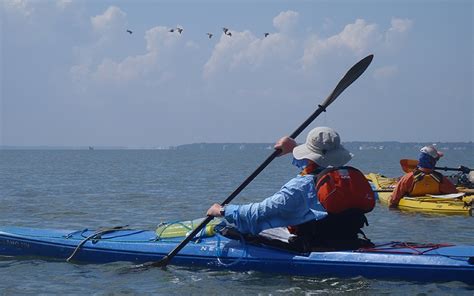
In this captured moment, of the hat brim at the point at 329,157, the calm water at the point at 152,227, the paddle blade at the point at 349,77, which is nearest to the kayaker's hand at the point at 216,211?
the calm water at the point at 152,227

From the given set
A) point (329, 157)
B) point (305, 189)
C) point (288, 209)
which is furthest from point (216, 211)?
point (329, 157)

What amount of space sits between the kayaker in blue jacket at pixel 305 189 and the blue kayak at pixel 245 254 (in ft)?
1.62

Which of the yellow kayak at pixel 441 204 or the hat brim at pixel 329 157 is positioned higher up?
→ the hat brim at pixel 329 157

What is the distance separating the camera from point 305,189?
5957mm

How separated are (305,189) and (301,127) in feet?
5.39

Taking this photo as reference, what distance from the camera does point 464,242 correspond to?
9.80m

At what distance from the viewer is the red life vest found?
5875 mm

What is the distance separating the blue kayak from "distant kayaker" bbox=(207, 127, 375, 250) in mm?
360

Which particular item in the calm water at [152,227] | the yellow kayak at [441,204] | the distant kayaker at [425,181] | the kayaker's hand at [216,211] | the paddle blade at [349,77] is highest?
the paddle blade at [349,77]

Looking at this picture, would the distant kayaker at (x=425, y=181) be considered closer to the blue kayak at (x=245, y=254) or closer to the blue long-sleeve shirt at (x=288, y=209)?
the blue kayak at (x=245, y=254)

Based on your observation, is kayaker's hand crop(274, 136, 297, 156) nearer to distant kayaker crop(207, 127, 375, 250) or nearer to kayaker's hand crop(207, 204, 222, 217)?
distant kayaker crop(207, 127, 375, 250)

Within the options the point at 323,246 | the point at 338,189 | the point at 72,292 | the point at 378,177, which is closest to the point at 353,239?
the point at 323,246

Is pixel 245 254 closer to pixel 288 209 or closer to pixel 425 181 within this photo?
pixel 288 209

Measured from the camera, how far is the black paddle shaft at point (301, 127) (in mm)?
6840
